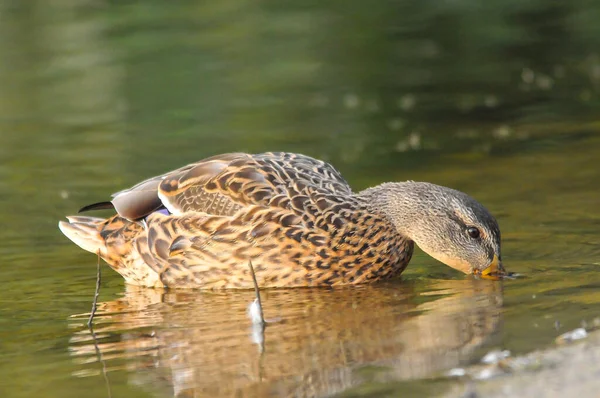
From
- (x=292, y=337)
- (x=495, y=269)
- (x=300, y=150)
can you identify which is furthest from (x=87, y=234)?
(x=300, y=150)

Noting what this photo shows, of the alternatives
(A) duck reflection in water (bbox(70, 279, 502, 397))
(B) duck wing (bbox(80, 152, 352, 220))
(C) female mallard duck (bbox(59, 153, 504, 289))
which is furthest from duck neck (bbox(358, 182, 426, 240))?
(A) duck reflection in water (bbox(70, 279, 502, 397))

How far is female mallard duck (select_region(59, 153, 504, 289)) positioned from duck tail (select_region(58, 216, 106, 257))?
316 mm

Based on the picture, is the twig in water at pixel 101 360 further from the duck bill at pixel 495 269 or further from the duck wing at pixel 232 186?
the duck bill at pixel 495 269

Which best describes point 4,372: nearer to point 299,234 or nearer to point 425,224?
point 299,234

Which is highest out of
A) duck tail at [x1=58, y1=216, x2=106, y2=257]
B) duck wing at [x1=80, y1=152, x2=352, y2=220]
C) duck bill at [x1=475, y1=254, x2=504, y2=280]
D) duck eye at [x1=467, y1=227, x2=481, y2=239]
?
duck wing at [x1=80, y1=152, x2=352, y2=220]

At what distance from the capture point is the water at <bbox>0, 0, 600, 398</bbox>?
6367mm

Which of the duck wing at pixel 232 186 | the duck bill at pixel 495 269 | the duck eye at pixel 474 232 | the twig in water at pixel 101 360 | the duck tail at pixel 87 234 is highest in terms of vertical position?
the duck wing at pixel 232 186

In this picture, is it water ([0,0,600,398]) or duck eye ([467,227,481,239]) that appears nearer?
water ([0,0,600,398])

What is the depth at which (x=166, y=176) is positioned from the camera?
8.88m

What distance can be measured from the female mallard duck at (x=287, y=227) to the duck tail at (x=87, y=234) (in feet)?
1.04

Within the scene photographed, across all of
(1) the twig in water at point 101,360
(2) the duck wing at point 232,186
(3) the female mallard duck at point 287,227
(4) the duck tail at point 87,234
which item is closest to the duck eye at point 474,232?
(3) the female mallard duck at point 287,227

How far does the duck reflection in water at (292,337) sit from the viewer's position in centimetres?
→ 590

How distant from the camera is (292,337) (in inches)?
267

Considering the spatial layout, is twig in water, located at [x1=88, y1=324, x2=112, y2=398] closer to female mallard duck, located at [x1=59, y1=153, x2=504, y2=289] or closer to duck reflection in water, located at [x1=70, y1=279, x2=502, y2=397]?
duck reflection in water, located at [x1=70, y1=279, x2=502, y2=397]
